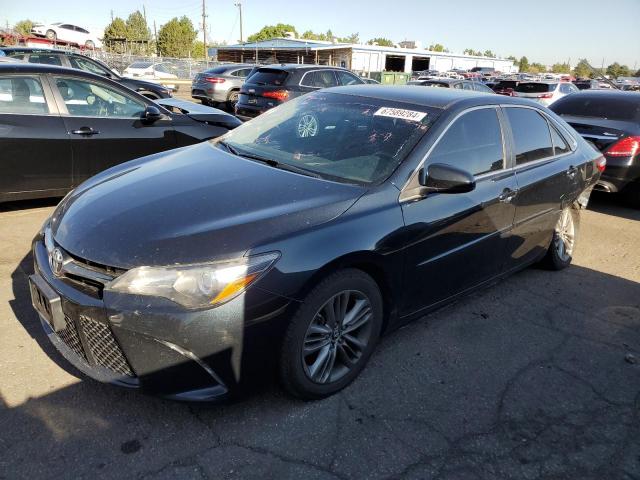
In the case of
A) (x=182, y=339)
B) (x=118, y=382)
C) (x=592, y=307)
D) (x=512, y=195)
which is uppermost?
(x=512, y=195)

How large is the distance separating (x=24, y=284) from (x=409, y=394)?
288 centimetres

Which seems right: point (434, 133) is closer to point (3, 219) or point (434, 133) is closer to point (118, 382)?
point (118, 382)

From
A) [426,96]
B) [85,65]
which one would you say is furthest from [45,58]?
[426,96]

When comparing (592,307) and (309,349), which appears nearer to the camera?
(309,349)

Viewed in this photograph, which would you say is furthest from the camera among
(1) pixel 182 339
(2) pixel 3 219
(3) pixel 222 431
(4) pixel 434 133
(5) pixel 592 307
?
(2) pixel 3 219

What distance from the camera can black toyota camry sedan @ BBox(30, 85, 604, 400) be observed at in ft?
7.45

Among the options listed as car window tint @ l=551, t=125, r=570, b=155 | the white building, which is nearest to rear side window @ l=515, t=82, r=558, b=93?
car window tint @ l=551, t=125, r=570, b=155

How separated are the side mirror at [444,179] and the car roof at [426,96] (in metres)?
0.60

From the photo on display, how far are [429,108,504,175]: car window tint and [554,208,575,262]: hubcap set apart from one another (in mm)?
1317

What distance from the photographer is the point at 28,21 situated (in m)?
95.7

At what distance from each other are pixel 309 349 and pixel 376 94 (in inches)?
78.6

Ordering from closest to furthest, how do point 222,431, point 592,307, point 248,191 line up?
point 222,431 < point 248,191 < point 592,307

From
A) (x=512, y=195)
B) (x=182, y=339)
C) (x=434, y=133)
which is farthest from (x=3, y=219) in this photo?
(x=512, y=195)

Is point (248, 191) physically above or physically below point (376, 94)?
below
